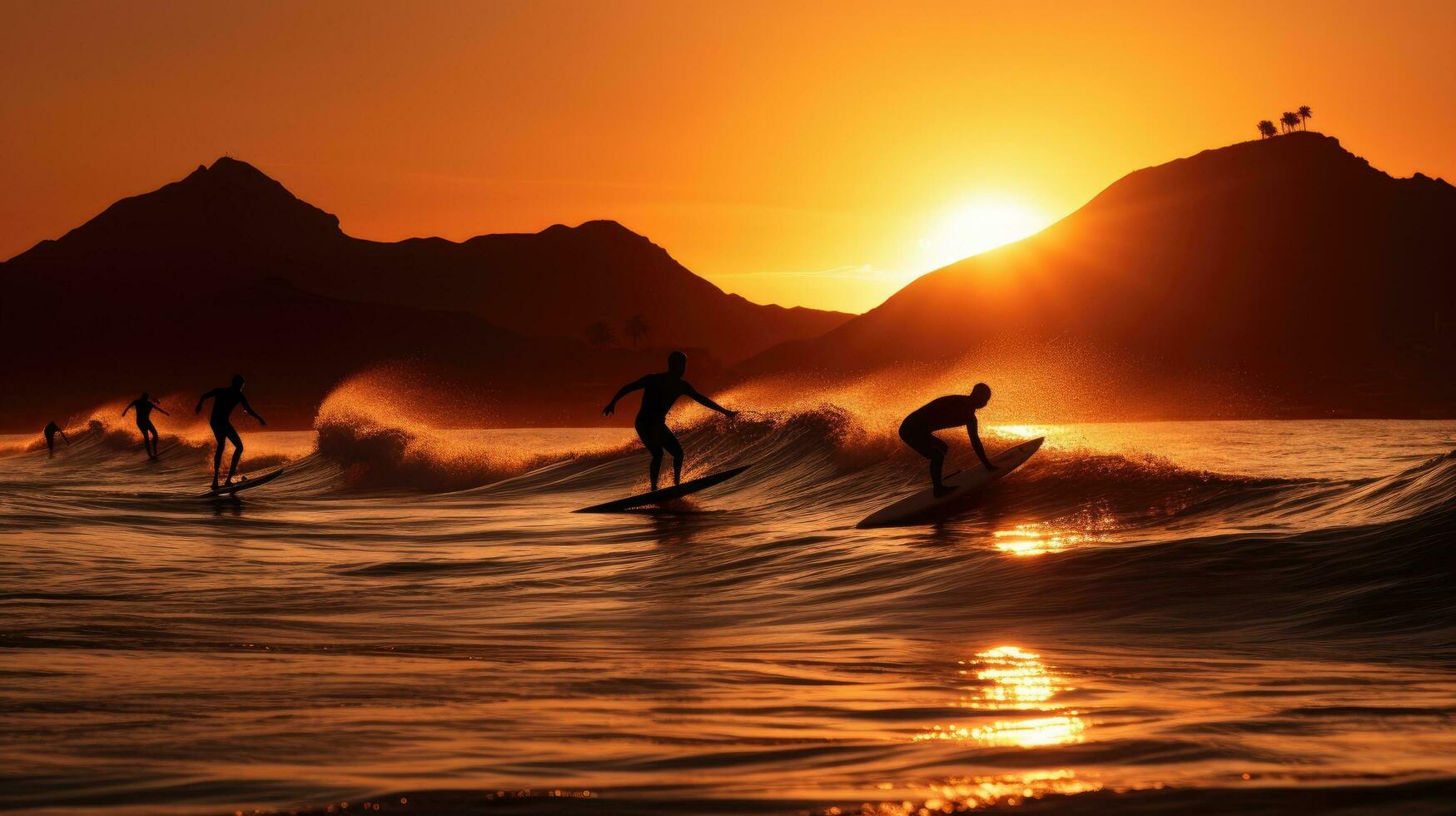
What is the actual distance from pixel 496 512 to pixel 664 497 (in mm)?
3199

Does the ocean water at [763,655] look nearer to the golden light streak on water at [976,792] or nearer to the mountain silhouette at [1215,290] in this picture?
the golden light streak on water at [976,792]

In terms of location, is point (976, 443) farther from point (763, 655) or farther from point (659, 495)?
point (763, 655)

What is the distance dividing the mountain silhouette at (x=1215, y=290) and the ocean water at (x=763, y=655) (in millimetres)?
141750

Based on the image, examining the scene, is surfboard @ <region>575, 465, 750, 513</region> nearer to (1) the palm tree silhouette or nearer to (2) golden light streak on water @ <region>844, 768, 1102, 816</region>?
(2) golden light streak on water @ <region>844, 768, 1102, 816</region>

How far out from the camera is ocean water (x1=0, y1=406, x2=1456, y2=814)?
4.50 m

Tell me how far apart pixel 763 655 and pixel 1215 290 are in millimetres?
182218

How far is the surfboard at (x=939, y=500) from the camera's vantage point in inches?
571

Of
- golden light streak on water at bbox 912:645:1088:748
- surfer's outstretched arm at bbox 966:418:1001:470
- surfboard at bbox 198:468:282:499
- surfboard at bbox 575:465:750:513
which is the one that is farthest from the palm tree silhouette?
golden light streak on water at bbox 912:645:1088:748

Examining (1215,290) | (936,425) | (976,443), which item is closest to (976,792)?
(976,443)

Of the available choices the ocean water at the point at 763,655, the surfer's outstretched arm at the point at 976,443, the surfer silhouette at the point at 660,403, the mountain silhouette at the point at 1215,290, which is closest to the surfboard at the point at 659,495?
the surfer silhouette at the point at 660,403

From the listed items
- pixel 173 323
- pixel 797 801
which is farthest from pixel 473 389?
pixel 797 801

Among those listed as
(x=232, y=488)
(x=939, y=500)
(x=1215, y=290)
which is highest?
(x=1215, y=290)

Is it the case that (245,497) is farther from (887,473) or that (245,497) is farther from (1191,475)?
(1191,475)

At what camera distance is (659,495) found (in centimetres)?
1747
